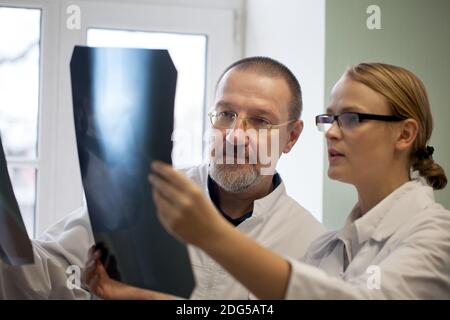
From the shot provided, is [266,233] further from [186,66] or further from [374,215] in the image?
[186,66]

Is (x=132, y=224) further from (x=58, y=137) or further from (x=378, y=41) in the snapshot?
(x=378, y=41)

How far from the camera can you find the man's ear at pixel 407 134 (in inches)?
24.4

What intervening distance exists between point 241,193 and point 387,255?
184mm

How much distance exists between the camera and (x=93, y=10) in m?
0.67

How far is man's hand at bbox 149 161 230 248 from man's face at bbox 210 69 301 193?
0.15 m

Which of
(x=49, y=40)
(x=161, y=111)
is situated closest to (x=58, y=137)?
(x=49, y=40)

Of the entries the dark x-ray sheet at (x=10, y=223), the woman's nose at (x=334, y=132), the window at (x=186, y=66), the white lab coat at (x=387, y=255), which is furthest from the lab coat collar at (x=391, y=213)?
the dark x-ray sheet at (x=10, y=223)

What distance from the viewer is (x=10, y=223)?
555mm

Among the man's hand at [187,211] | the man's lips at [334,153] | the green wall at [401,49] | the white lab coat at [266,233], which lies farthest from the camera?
the green wall at [401,49]

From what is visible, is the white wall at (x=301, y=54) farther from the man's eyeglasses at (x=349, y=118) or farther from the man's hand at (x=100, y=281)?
the man's hand at (x=100, y=281)

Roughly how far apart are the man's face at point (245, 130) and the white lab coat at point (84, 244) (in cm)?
4

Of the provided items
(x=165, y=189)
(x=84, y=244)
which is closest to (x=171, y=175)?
(x=165, y=189)

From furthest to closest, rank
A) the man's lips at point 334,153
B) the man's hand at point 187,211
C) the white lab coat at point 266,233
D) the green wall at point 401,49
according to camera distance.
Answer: the green wall at point 401,49, the man's lips at point 334,153, the white lab coat at point 266,233, the man's hand at point 187,211
